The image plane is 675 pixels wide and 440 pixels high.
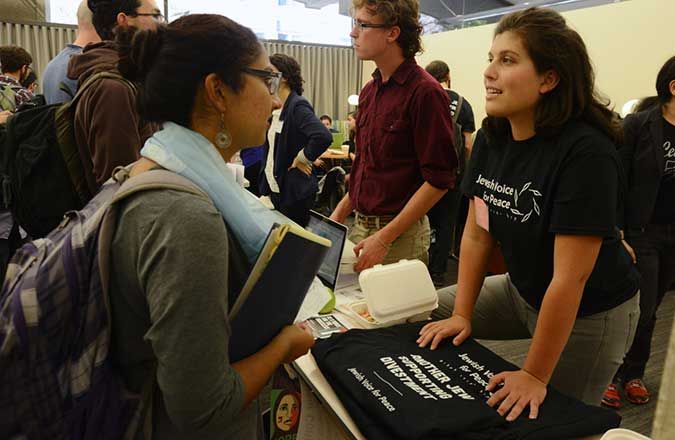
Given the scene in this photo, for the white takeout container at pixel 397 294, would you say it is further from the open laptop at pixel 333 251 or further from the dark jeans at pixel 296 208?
the dark jeans at pixel 296 208

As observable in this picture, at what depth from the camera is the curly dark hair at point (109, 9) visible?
5.83 feet

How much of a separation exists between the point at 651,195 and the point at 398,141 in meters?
1.34

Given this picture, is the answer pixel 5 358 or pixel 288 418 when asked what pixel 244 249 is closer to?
pixel 5 358

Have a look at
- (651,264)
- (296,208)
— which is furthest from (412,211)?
(296,208)

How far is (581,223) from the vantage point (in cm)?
106

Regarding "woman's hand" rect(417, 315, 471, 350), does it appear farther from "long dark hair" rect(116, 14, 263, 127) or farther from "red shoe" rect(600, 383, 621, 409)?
"red shoe" rect(600, 383, 621, 409)

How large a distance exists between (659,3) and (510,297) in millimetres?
3802

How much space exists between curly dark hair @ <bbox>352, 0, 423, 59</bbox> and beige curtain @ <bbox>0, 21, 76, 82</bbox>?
19.9 feet

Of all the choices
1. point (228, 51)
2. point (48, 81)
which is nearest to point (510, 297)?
point (228, 51)

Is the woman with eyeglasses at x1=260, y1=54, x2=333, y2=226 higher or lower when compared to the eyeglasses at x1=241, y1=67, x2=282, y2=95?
lower

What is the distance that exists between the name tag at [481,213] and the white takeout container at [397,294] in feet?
0.69

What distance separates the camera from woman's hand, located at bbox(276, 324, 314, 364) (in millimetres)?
953

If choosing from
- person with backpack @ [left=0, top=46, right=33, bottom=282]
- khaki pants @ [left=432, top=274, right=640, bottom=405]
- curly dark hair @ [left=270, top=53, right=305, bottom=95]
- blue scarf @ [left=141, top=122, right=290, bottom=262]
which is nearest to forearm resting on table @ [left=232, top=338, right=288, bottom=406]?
blue scarf @ [left=141, top=122, right=290, bottom=262]

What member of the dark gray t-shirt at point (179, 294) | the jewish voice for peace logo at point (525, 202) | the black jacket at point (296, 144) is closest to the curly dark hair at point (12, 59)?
the black jacket at point (296, 144)
